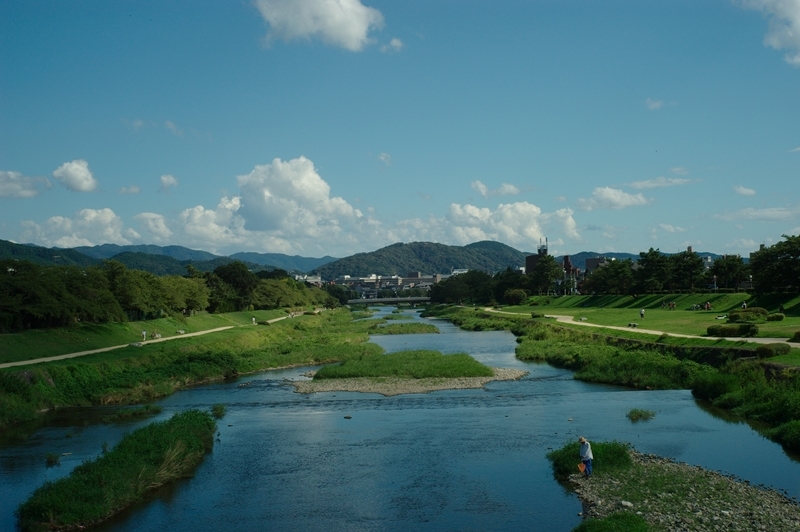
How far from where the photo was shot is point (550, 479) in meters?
22.1

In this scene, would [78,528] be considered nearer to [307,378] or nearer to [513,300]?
[307,378]

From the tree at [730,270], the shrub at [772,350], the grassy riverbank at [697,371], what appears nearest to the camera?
the grassy riverbank at [697,371]

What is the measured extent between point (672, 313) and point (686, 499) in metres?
53.8

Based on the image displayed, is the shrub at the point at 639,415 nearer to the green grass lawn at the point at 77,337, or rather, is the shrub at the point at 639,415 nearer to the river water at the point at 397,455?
the river water at the point at 397,455

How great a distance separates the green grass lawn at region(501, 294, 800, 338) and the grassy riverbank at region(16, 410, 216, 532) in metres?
33.4

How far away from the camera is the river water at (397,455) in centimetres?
1931

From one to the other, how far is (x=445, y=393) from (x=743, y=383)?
49.2ft

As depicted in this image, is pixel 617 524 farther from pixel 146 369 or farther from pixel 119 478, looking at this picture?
pixel 146 369

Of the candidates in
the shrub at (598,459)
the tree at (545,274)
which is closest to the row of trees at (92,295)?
the shrub at (598,459)

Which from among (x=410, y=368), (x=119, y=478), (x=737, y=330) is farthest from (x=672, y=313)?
(x=119, y=478)

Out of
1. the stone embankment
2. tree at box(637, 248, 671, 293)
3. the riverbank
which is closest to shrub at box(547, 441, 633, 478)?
the stone embankment

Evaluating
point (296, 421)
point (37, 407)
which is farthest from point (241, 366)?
point (296, 421)

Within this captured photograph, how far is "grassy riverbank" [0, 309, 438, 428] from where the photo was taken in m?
34.5

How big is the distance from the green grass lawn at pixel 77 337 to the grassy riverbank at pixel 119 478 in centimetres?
2166
